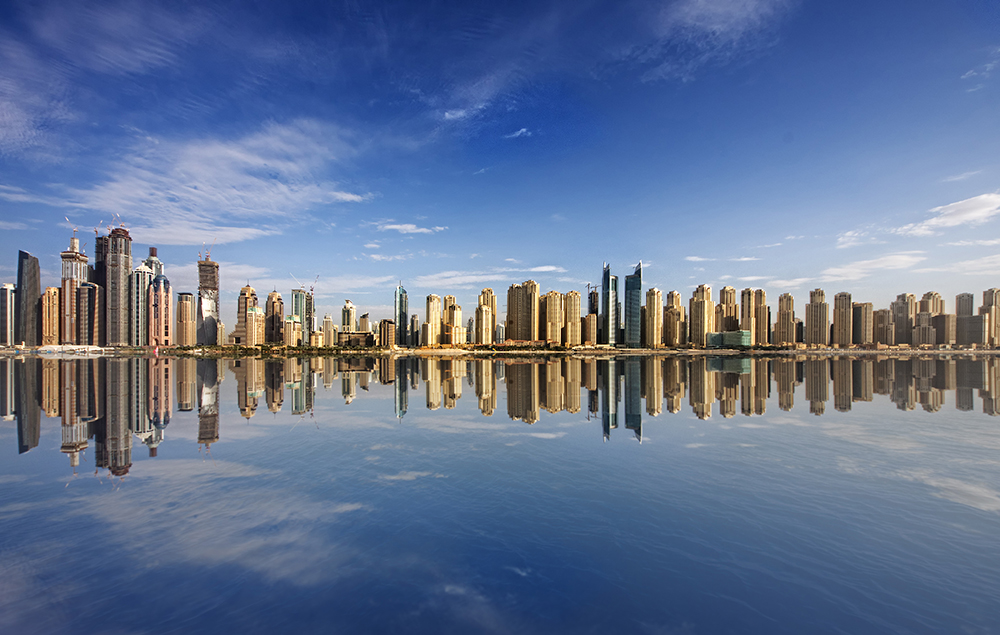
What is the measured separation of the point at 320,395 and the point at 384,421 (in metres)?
22.2

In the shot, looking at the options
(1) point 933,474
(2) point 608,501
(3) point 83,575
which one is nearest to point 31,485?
(3) point 83,575

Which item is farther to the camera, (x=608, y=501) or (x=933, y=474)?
(x=933, y=474)

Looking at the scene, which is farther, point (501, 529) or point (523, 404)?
point (523, 404)

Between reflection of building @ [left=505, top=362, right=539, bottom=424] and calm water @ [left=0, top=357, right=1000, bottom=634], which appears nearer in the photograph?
calm water @ [left=0, top=357, right=1000, bottom=634]

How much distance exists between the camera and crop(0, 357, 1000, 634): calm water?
10617 mm

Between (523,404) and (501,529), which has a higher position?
(501,529)

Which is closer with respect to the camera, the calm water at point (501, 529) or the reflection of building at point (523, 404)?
the calm water at point (501, 529)

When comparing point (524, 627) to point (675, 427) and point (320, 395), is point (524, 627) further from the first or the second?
point (320, 395)

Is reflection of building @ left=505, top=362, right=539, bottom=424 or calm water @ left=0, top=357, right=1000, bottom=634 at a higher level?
calm water @ left=0, top=357, right=1000, bottom=634

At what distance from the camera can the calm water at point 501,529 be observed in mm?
10617

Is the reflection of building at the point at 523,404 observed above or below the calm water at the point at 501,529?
below

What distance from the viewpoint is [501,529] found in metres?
15.1

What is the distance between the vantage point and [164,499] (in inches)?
709

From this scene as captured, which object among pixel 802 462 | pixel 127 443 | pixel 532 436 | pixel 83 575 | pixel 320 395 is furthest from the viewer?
pixel 320 395
